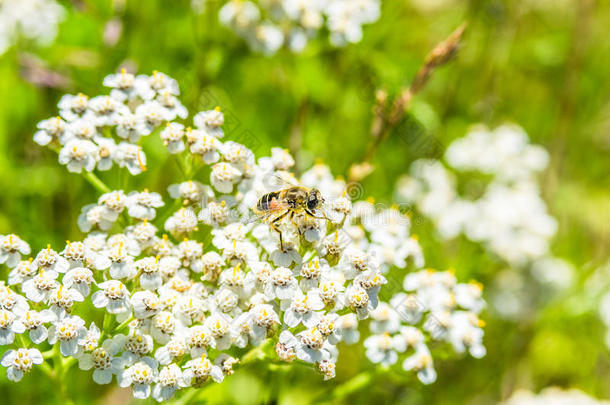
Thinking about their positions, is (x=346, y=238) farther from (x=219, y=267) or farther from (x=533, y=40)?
(x=533, y=40)

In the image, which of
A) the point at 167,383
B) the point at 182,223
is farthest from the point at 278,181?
the point at 167,383

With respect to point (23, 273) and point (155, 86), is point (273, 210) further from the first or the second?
point (23, 273)

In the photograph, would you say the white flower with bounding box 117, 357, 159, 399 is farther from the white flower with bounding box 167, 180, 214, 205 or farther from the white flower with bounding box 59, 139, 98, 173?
the white flower with bounding box 59, 139, 98, 173

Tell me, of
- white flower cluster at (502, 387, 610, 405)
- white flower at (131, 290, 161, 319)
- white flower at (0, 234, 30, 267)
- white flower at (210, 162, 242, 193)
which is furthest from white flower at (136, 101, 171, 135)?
white flower cluster at (502, 387, 610, 405)

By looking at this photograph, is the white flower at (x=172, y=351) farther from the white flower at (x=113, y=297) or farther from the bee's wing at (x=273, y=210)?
the bee's wing at (x=273, y=210)

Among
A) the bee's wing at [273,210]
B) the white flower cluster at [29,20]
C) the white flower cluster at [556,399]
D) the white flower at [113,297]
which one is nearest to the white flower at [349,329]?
the bee's wing at [273,210]
